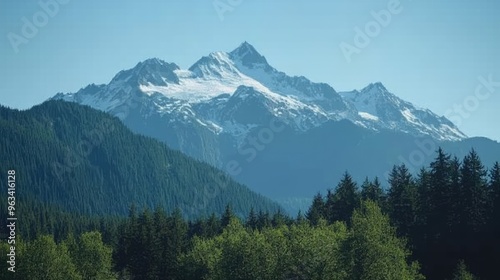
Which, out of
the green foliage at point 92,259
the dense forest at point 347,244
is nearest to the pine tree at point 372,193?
the dense forest at point 347,244

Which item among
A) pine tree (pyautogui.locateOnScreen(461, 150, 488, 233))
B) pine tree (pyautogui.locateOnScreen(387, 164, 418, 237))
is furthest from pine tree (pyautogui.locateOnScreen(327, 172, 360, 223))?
pine tree (pyautogui.locateOnScreen(461, 150, 488, 233))

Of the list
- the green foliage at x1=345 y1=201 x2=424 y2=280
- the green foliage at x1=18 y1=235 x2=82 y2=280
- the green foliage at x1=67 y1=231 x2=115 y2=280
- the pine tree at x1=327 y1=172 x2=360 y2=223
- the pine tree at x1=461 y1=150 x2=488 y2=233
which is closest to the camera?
the green foliage at x1=345 y1=201 x2=424 y2=280

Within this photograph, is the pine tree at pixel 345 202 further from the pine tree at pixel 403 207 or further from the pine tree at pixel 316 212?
the pine tree at pixel 403 207

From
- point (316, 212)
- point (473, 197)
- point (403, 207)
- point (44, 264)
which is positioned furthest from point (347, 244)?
point (316, 212)

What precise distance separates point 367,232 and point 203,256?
1583 inches

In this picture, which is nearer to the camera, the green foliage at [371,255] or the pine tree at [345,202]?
the green foliage at [371,255]

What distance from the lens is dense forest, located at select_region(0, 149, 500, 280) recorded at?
61.7 meters

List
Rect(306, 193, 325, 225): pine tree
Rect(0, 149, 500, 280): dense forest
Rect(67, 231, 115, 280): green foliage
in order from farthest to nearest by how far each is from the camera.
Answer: Rect(306, 193, 325, 225): pine tree < Rect(67, 231, 115, 280): green foliage < Rect(0, 149, 500, 280): dense forest

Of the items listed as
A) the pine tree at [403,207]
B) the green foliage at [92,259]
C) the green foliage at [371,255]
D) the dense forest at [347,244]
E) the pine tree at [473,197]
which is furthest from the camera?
the green foliage at [92,259]

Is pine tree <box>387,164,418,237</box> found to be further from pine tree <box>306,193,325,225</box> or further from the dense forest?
pine tree <box>306,193,325,225</box>

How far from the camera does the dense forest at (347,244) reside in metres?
61.7

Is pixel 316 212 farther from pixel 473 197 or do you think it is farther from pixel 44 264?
pixel 44 264

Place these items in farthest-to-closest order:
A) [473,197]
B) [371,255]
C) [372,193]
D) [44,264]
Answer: [372,193] → [473,197] → [44,264] → [371,255]

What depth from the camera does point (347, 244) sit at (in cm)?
5941
